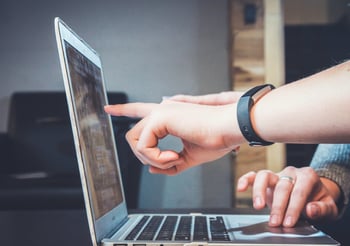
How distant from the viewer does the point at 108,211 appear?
693 millimetres

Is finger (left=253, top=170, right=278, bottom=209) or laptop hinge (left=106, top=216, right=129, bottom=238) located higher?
finger (left=253, top=170, right=278, bottom=209)

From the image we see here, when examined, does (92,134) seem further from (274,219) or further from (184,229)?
(274,219)

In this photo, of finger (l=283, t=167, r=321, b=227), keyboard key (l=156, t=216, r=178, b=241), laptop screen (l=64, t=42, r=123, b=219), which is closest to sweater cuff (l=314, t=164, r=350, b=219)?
finger (l=283, t=167, r=321, b=227)

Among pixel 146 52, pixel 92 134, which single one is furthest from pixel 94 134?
pixel 146 52

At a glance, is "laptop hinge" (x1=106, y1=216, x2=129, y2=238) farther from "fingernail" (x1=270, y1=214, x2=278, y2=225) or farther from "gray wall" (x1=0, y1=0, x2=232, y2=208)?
"gray wall" (x1=0, y1=0, x2=232, y2=208)

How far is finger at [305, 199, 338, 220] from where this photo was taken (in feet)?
2.41

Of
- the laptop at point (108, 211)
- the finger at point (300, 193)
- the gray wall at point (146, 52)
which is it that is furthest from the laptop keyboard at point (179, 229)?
the gray wall at point (146, 52)

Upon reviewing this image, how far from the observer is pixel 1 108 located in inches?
115

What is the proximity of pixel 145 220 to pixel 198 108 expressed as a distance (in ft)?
0.80

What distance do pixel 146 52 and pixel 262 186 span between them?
7.43 feet

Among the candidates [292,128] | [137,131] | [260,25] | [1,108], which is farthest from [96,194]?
[1,108]

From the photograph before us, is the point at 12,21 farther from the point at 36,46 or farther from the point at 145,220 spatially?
the point at 145,220

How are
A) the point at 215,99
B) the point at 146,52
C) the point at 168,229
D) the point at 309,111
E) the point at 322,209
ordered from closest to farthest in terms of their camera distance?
the point at 309,111 → the point at 168,229 → the point at 322,209 → the point at 215,99 → the point at 146,52

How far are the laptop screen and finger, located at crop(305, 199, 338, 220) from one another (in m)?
0.33
